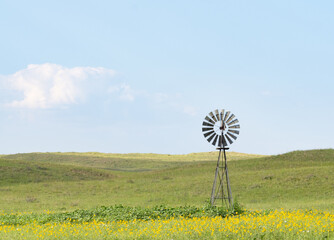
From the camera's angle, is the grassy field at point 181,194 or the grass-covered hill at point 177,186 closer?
the grassy field at point 181,194

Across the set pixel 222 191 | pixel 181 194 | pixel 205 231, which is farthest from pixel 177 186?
pixel 205 231

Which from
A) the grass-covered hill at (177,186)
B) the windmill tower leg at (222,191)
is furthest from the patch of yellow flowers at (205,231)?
the grass-covered hill at (177,186)

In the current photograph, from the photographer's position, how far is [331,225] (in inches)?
607

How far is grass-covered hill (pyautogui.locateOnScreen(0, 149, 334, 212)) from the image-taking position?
33281 mm

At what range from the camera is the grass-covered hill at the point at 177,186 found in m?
33.3

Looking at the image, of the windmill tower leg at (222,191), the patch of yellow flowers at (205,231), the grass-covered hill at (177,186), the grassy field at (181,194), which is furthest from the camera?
the grass-covered hill at (177,186)

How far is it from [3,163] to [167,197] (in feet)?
104

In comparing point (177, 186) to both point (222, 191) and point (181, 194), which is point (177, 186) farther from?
point (222, 191)

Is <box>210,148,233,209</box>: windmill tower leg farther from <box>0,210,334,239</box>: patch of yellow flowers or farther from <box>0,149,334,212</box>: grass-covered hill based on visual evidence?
<box>0,210,334,239</box>: patch of yellow flowers

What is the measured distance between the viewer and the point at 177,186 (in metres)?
41.6

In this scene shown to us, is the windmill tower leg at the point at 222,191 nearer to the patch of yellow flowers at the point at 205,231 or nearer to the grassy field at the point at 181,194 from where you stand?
the grassy field at the point at 181,194

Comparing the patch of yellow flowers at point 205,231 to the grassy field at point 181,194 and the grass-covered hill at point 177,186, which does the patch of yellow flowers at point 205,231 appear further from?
the grass-covered hill at point 177,186

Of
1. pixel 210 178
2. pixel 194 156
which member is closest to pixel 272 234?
pixel 210 178

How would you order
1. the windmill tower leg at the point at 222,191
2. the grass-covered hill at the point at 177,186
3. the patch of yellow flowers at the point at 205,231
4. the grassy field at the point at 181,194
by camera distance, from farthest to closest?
the grass-covered hill at the point at 177,186 < the windmill tower leg at the point at 222,191 < the grassy field at the point at 181,194 < the patch of yellow flowers at the point at 205,231
